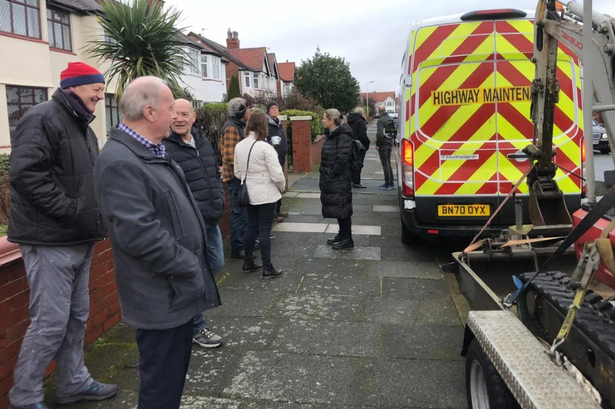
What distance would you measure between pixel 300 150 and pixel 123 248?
11.3 metres

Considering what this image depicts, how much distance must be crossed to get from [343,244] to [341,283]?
130 cm

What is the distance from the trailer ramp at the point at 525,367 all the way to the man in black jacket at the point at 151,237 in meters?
1.35

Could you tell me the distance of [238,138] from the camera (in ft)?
19.2

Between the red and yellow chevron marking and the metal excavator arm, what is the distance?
111cm

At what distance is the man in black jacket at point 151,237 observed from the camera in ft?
6.87

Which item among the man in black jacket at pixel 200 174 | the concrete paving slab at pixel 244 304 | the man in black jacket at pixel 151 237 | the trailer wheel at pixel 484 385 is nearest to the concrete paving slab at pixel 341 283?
the concrete paving slab at pixel 244 304

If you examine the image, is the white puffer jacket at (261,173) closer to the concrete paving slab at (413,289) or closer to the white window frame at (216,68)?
the concrete paving slab at (413,289)

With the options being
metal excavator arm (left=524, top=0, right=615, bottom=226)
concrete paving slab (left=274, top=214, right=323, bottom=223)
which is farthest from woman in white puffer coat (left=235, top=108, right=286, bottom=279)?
concrete paving slab (left=274, top=214, right=323, bottom=223)

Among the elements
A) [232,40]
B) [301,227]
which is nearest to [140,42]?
[301,227]

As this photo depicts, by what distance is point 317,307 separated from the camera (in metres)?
4.44

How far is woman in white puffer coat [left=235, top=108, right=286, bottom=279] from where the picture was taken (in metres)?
5.05

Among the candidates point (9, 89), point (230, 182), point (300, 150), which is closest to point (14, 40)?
point (9, 89)

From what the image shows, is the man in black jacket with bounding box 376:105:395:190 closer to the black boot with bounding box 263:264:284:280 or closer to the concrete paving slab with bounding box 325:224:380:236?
the concrete paving slab with bounding box 325:224:380:236

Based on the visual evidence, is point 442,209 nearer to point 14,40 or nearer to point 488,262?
point 488,262
